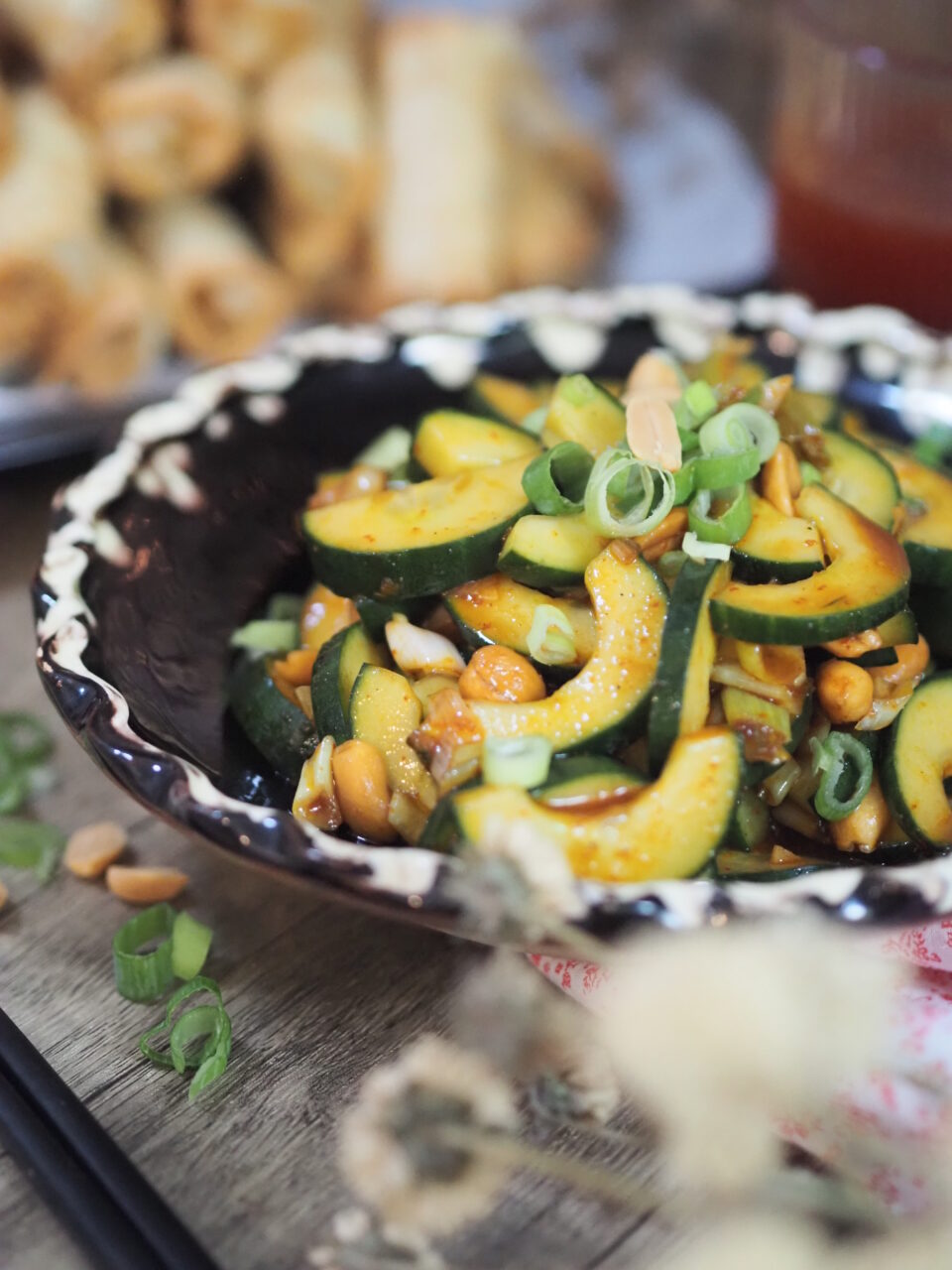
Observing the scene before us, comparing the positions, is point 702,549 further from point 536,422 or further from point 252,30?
point 252,30

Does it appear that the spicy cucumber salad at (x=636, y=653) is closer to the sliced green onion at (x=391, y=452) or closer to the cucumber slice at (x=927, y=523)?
the cucumber slice at (x=927, y=523)

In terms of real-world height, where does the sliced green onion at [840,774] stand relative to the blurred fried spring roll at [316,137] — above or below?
below

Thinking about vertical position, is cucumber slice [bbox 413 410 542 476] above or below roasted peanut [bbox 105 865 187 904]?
above

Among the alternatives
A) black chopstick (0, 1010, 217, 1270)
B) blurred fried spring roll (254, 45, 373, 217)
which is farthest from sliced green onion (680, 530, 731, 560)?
blurred fried spring roll (254, 45, 373, 217)

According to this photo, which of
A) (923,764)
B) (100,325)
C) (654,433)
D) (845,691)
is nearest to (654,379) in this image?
(654,433)

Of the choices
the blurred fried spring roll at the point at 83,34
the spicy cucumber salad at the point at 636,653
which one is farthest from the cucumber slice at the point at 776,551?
the blurred fried spring roll at the point at 83,34

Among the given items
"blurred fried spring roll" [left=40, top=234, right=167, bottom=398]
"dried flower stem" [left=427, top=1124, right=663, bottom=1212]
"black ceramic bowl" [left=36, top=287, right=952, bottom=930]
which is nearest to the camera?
"dried flower stem" [left=427, top=1124, right=663, bottom=1212]

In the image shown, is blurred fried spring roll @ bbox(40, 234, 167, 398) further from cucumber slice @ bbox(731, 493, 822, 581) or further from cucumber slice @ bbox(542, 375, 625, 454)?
cucumber slice @ bbox(731, 493, 822, 581)
